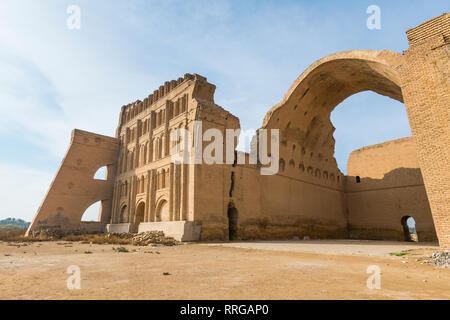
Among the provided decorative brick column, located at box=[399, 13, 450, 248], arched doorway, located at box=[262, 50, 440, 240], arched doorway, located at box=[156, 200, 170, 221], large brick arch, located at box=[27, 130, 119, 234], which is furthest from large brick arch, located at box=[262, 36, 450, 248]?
large brick arch, located at box=[27, 130, 119, 234]

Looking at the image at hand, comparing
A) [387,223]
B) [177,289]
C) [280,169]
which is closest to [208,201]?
[280,169]

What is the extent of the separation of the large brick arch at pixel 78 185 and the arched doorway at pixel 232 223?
13.6 m

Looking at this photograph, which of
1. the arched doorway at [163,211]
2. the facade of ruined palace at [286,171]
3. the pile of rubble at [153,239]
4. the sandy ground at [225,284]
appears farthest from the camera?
the arched doorway at [163,211]

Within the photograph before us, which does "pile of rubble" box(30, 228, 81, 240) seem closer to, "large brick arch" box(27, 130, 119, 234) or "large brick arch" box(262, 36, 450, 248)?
"large brick arch" box(27, 130, 119, 234)

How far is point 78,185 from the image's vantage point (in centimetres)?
2480

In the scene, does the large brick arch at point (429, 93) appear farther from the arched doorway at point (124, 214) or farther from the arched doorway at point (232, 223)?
the arched doorway at point (124, 214)

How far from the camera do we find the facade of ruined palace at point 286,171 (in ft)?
33.0

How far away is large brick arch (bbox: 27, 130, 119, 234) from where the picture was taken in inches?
900

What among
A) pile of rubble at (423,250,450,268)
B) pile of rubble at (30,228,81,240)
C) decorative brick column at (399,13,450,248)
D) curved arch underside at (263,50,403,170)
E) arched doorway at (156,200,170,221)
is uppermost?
curved arch underside at (263,50,403,170)

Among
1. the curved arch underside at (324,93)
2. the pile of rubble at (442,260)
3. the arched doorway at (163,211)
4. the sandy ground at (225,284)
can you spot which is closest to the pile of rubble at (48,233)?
the arched doorway at (163,211)

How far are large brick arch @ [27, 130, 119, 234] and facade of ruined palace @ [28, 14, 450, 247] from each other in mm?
86

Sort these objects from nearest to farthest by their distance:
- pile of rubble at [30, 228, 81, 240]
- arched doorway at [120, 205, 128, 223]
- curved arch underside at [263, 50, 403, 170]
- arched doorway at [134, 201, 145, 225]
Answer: curved arch underside at [263, 50, 403, 170] < pile of rubble at [30, 228, 81, 240] < arched doorway at [134, 201, 145, 225] < arched doorway at [120, 205, 128, 223]

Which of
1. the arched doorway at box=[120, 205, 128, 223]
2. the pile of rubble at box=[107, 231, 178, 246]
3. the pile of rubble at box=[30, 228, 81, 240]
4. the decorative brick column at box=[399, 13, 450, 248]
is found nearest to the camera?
the decorative brick column at box=[399, 13, 450, 248]

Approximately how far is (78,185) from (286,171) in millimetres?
18343
